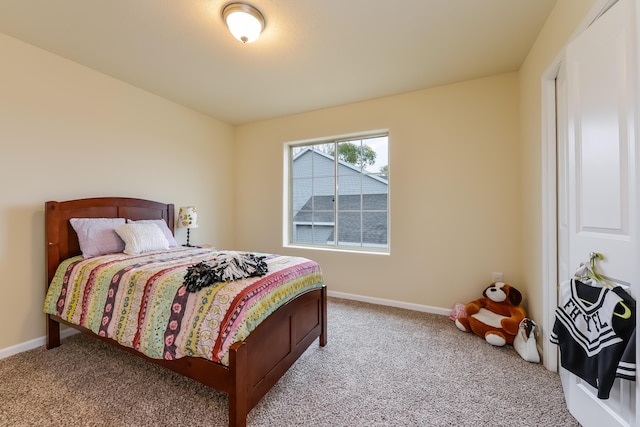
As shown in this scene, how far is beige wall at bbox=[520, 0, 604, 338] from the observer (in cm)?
160

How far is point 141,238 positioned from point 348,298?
234cm

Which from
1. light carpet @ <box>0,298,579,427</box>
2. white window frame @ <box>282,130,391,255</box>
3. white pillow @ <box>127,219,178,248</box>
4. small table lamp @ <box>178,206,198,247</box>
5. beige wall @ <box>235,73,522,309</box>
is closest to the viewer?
light carpet @ <box>0,298,579,427</box>

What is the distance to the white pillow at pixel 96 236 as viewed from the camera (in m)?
2.17

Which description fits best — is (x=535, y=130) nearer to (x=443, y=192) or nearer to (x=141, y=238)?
(x=443, y=192)

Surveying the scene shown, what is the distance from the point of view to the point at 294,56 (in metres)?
2.25

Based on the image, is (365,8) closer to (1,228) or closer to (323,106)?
(323,106)

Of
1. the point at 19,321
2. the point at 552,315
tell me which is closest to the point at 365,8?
the point at 552,315

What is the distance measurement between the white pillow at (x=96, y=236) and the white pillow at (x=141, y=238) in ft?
0.23

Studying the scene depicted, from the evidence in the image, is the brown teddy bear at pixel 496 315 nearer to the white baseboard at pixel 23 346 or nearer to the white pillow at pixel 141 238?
the white pillow at pixel 141 238

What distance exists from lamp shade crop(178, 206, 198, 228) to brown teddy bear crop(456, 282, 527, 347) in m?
3.03

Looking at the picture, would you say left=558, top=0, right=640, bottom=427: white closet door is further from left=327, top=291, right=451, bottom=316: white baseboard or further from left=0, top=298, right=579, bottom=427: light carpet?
left=327, top=291, right=451, bottom=316: white baseboard

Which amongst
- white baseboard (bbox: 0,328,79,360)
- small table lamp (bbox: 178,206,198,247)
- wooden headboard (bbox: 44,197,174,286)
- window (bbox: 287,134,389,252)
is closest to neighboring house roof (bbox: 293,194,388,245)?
window (bbox: 287,134,389,252)

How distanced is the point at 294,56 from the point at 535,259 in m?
2.59

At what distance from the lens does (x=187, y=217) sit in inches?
121
